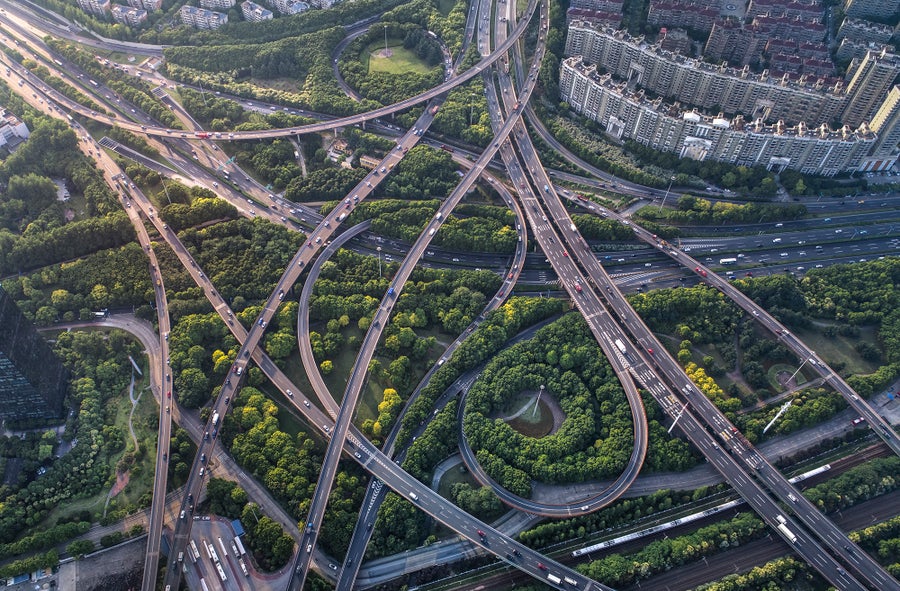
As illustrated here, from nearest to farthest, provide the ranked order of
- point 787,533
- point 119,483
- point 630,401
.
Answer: point 787,533 → point 119,483 → point 630,401

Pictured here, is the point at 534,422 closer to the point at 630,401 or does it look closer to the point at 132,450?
the point at 630,401

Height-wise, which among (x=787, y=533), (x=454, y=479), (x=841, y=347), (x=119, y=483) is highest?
(x=841, y=347)

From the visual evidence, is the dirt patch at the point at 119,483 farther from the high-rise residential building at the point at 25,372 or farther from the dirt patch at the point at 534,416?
the dirt patch at the point at 534,416

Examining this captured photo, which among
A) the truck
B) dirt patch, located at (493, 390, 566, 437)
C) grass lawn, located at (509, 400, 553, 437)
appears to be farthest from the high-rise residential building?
the truck

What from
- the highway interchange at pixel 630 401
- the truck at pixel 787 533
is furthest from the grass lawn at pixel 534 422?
the truck at pixel 787 533

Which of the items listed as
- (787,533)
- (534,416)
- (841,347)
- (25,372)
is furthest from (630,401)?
(25,372)

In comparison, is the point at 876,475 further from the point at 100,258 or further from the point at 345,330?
the point at 100,258

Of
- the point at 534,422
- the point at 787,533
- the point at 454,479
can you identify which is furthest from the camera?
the point at 534,422
